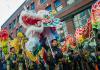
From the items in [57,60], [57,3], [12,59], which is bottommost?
[57,60]

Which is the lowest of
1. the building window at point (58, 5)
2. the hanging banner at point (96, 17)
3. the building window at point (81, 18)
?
the hanging banner at point (96, 17)

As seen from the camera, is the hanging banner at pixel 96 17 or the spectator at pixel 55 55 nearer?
the hanging banner at pixel 96 17

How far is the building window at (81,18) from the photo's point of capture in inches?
741

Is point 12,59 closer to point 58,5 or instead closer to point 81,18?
point 81,18

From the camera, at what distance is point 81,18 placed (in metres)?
19.6

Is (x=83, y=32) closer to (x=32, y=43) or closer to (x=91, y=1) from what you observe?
(x=32, y=43)

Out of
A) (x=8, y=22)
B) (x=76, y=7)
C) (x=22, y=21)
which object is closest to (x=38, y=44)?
(x=22, y=21)

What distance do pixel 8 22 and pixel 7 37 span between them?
104 ft

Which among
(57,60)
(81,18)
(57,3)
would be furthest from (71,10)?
(57,60)

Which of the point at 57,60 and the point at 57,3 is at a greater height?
the point at 57,3

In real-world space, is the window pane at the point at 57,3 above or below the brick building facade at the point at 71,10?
above

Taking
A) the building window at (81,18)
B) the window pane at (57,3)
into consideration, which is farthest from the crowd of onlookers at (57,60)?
the window pane at (57,3)

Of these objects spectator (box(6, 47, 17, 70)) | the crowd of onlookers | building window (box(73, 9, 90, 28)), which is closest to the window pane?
building window (box(73, 9, 90, 28))

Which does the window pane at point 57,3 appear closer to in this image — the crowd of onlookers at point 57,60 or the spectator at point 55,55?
the crowd of onlookers at point 57,60
